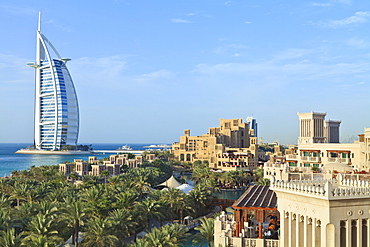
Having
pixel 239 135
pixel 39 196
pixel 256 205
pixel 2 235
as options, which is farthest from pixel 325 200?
pixel 239 135

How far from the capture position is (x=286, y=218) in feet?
45.3

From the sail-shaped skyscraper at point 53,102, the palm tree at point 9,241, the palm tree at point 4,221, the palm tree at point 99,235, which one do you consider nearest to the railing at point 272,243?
the palm tree at point 99,235

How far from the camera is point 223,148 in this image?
9950cm

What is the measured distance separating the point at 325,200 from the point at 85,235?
15818mm

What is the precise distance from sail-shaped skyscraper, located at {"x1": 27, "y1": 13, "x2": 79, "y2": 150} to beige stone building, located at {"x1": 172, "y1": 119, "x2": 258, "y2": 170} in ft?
203

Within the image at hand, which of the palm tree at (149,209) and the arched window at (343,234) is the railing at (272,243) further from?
the palm tree at (149,209)

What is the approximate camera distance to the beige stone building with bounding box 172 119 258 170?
9175 cm

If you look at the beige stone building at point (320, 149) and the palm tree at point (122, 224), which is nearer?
the palm tree at point (122, 224)

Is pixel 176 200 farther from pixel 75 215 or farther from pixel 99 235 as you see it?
pixel 99 235

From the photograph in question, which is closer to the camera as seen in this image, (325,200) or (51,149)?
(325,200)

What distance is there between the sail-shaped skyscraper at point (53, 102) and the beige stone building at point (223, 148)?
2437 inches

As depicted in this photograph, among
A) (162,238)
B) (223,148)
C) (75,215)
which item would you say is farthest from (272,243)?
(223,148)

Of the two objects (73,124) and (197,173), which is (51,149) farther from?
(197,173)

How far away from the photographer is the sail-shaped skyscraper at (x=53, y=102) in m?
155
